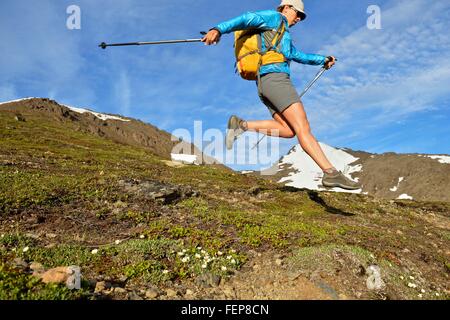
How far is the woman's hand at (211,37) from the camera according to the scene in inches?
348

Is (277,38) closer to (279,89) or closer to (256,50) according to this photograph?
(256,50)

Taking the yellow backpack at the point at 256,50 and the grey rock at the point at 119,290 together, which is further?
the yellow backpack at the point at 256,50

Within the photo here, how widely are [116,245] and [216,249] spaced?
7.30ft

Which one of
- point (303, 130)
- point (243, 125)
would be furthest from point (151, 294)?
point (243, 125)

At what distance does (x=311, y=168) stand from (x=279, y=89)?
572 ft

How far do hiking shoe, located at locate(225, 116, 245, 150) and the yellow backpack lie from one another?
5.65ft

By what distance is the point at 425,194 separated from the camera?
124m

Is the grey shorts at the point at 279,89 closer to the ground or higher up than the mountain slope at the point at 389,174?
closer to the ground

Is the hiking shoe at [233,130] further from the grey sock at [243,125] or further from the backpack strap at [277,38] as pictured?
the backpack strap at [277,38]

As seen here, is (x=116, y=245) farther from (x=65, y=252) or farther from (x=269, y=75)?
(x=269, y=75)

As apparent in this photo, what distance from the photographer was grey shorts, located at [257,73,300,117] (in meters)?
9.74

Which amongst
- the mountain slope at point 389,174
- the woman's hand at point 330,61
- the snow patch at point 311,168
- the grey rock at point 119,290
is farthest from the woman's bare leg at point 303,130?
the snow patch at point 311,168

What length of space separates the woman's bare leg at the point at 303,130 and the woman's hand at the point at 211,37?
2.50 meters

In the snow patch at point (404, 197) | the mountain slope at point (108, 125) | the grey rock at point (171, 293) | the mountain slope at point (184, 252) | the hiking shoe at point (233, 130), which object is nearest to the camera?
the grey rock at point (171, 293)
